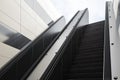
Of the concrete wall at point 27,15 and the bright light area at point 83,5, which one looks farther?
the bright light area at point 83,5

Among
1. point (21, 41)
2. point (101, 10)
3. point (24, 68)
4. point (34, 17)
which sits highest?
point (101, 10)

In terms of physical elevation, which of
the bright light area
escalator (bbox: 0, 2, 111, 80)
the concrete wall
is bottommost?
escalator (bbox: 0, 2, 111, 80)

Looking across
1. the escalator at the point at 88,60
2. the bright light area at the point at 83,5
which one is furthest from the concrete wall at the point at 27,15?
the escalator at the point at 88,60

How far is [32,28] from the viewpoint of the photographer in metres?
10.1

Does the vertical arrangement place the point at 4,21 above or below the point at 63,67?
above

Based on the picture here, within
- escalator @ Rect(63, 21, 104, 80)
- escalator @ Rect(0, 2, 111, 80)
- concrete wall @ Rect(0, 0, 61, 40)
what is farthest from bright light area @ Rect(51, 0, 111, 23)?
escalator @ Rect(0, 2, 111, 80)

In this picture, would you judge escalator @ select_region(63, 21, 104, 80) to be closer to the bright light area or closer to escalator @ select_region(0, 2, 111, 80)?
escalator @ select_region(0, 2, 111, 80)

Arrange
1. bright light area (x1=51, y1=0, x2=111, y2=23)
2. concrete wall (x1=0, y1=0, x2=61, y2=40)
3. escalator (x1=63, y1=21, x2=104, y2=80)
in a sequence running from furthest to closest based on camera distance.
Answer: bright light area (x1=51, y1=0, x2=111, y2=23) < concrete wall (x1=0, y1=0, x2=61, y2=40) < escalator (x1=63, y1=21, x2=104, y2=80)

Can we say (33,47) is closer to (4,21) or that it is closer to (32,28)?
(4,21)

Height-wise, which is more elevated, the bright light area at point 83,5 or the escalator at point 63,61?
the bright light area at point 83,5

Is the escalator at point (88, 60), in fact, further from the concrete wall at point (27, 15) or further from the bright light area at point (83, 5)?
the bright light area at point (83, 5)

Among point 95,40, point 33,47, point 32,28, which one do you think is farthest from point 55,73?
point 32,28

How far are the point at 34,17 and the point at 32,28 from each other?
0.92 m

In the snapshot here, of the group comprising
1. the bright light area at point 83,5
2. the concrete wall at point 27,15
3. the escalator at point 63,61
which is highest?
the bright light area at point 83,5
